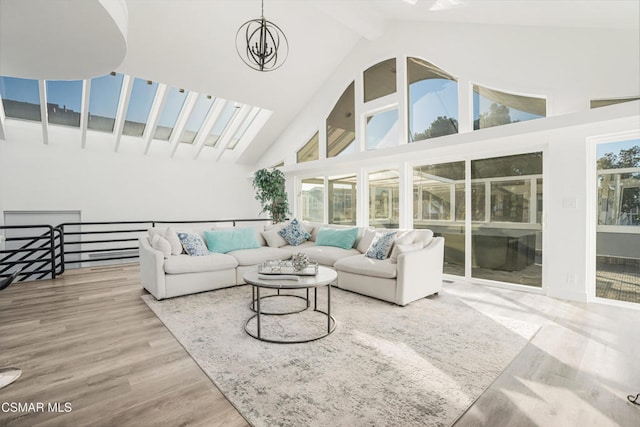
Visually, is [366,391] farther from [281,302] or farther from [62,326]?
[62,326]

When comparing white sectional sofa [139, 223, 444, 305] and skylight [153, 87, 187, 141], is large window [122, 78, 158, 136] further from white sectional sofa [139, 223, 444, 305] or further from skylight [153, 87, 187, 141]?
white sectional sofa [139, 223, 444, 305]

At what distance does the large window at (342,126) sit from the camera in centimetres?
680

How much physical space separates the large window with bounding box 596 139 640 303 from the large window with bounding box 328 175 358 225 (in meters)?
4.07

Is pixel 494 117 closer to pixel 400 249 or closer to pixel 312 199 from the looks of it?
pixel 400 249

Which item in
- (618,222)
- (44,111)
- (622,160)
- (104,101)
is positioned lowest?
(618,222)

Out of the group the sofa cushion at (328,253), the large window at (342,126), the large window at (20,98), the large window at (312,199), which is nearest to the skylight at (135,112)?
the large window at (20,98)

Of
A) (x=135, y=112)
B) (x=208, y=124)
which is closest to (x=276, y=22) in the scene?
(x=208, y=124)

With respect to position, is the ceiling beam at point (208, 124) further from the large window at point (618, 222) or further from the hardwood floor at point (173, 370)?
the large window at point (618, 222)

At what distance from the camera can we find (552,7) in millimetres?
3412

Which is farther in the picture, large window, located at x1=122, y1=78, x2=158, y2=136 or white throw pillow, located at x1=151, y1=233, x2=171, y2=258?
large window, located at x1=122, y1=78, x2=158, y2=136

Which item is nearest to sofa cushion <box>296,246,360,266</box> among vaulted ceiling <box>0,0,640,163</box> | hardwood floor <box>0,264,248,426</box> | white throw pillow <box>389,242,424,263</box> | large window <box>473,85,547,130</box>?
white throw pillow <box>389,242,424,263</box>

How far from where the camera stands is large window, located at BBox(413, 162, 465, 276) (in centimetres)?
503

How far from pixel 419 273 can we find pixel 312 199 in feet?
14.7

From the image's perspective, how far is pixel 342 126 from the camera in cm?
702
